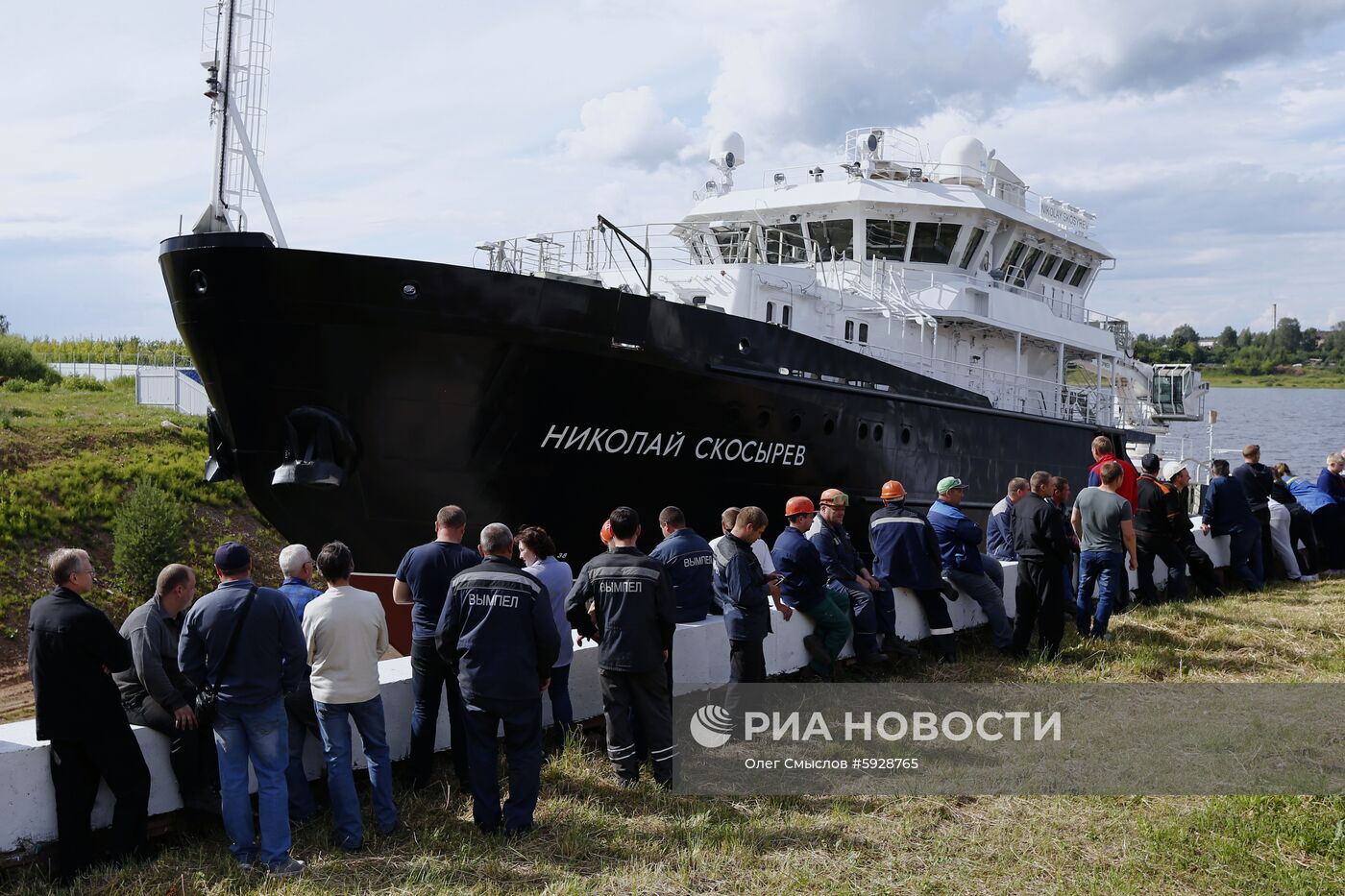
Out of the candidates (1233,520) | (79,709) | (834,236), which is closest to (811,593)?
(79,709)

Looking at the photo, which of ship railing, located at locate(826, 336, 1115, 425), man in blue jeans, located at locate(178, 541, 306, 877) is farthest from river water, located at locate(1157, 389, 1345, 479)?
man in blue jeans, located at locate(178, 541, 306, 877)

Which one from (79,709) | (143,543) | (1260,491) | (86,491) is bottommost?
(79,709)

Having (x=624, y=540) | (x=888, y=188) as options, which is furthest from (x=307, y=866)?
(x=888, y=188)

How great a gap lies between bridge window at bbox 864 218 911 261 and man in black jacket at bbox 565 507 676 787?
31.8ft

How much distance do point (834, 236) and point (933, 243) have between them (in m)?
1.31

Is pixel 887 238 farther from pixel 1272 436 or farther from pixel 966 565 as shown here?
pixel 1272 436

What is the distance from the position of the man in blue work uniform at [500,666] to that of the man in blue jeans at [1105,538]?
4790 mm

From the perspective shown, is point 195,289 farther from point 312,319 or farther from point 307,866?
point 307,866

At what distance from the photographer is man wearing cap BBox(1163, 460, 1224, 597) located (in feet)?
31.6

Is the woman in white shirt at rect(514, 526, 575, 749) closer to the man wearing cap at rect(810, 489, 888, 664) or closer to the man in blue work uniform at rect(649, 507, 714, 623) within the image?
the man in blue work uniform at rect(649, 507, 714, 623)

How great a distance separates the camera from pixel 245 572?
4605 mm

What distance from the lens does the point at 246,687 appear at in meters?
4.38

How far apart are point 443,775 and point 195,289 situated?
4861mm

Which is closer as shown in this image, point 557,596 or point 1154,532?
point 557,596
